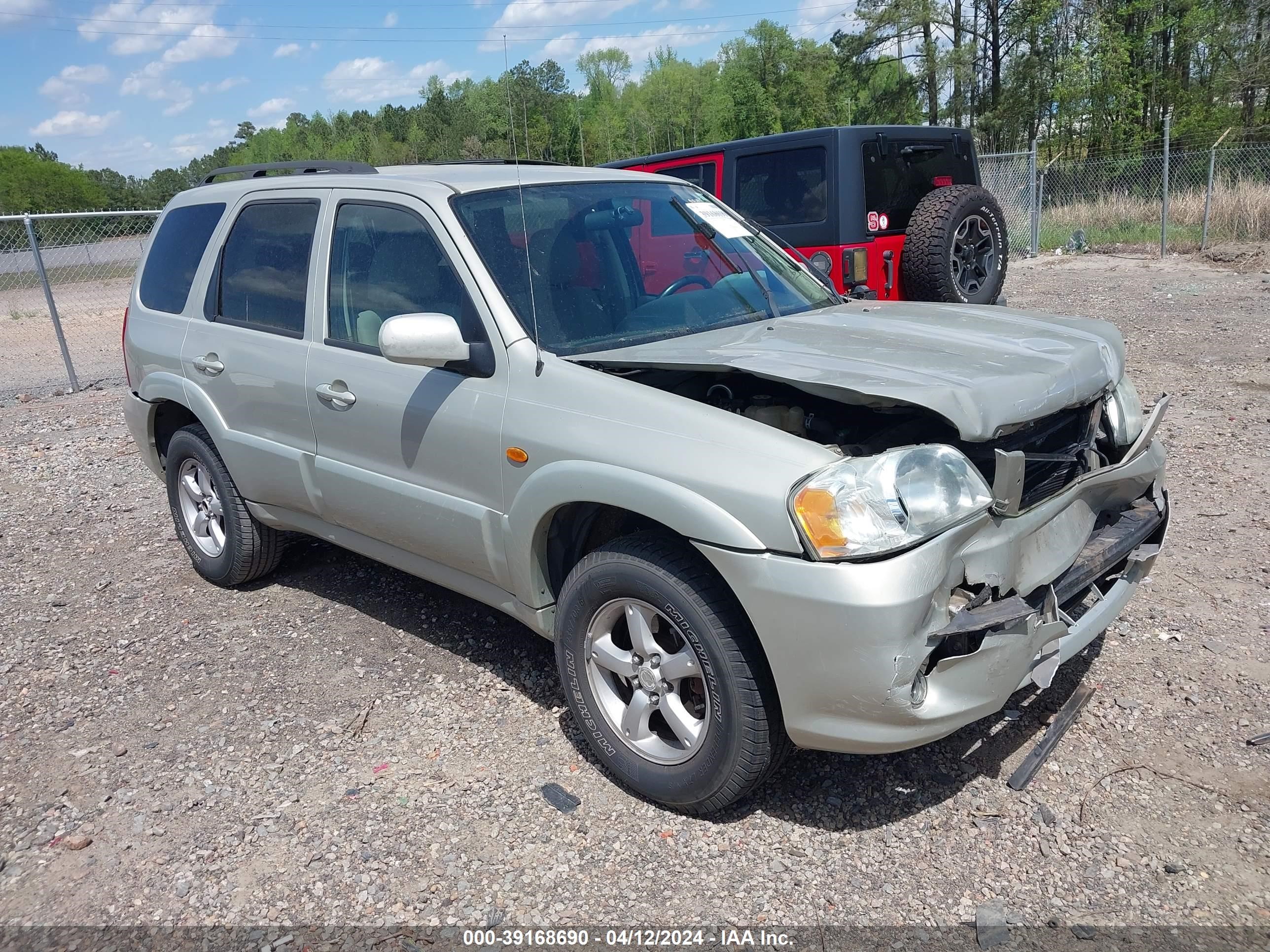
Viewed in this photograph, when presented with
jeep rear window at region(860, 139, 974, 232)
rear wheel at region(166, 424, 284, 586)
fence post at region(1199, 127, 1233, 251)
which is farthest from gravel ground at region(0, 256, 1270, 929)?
fence post at region(1199, 127, 1233, 251)

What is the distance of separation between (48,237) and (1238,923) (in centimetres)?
1391

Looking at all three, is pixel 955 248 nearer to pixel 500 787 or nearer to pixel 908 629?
pixel 908 629

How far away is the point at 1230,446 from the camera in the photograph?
592 cm

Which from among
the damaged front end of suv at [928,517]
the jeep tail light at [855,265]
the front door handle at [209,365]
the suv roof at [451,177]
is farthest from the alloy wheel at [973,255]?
the front door handle at [209,365]

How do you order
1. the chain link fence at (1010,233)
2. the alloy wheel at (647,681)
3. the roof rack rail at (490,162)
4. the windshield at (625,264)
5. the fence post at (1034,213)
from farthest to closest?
the fence post at (1034,213)
the chain link fence at (1010,233)
the roof rack rail at (490,162)
the windshield at (625,264)
the alloy wheel at (647,681)

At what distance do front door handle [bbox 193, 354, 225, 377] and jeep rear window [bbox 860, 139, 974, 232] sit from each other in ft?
16.7

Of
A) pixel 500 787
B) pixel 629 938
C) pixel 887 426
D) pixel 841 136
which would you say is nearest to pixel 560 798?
pixel 500 787

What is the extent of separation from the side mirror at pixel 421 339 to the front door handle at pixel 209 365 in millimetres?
1590

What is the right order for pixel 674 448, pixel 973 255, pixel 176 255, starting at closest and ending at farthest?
pixel 674 448 → pixel 176 255 → pixel 973 255

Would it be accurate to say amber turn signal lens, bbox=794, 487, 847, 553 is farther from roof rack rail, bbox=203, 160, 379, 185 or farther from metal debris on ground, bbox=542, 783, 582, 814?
roof rack rail, bbox=203, 160, 379, 185

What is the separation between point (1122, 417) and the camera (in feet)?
11.0

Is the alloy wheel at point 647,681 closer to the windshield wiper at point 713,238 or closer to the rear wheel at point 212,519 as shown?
Answer: the windshield wiper at point 713,238

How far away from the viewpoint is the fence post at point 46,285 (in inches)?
417

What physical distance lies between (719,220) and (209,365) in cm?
237
